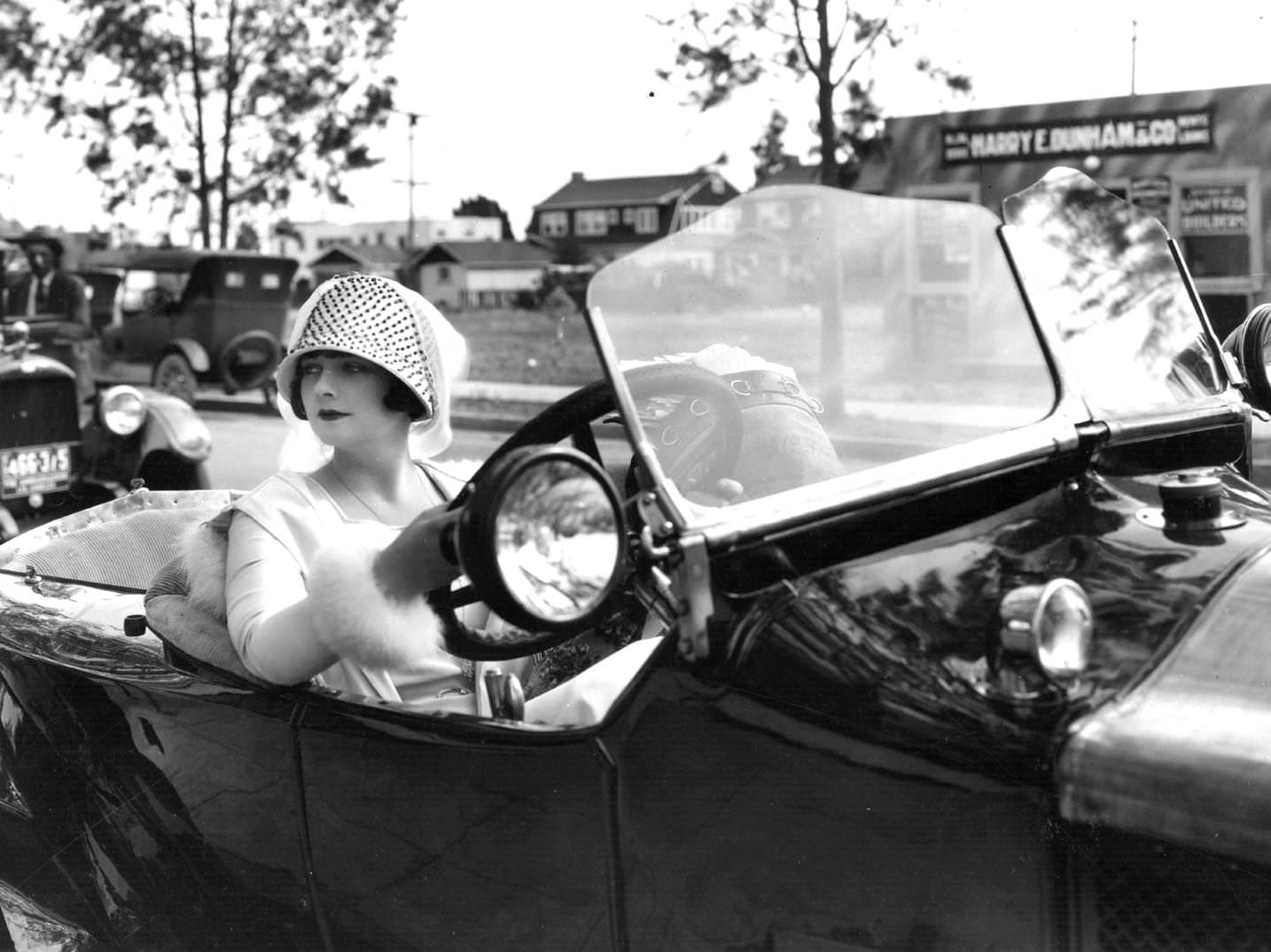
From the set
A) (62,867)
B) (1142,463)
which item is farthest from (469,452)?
(1142,463)

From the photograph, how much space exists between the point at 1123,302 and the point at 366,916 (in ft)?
4.48

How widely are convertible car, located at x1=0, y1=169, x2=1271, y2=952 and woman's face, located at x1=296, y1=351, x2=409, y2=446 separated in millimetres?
271

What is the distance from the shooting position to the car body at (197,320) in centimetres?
1772

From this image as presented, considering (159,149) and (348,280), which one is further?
(159,149)

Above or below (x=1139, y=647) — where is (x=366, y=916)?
below

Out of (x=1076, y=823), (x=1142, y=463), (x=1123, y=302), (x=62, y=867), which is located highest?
(x=1123, y=302)

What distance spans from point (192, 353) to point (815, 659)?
1714 centimetres

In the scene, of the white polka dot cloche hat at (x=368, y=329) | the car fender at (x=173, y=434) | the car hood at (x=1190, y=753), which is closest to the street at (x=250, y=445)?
the car fender at (x=173, y=434)

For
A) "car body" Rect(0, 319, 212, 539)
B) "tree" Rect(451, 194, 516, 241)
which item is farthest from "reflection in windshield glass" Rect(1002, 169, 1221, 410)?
"tree" Rect(451, 194, 516, 241)

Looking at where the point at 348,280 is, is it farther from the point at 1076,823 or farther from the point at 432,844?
the point at 1076,823

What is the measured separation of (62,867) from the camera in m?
2.50

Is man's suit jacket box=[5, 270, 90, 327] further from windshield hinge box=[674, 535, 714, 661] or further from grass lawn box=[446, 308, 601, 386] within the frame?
windshield hinge box=[674, 535, 714, 661]

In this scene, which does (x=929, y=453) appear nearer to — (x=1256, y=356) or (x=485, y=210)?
(x=1256, y=356)

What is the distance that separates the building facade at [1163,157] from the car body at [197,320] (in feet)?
25.4
